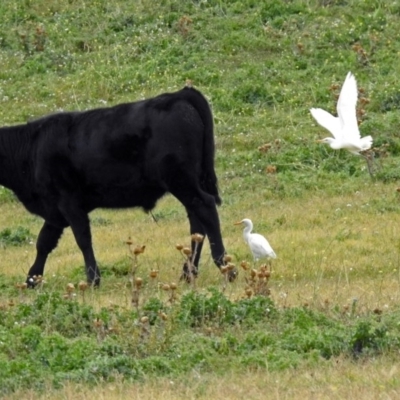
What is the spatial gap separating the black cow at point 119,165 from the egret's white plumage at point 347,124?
353 centimetres

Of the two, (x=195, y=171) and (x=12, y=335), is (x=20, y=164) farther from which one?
(x=12, y=335)

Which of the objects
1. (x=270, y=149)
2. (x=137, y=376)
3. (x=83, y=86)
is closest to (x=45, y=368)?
(x=137, y=376)

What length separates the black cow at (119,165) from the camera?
1165 cm

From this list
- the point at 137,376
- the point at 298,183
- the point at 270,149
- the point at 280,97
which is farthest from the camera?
the point at 280,97

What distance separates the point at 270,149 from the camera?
17344mm

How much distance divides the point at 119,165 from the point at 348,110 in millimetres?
4395

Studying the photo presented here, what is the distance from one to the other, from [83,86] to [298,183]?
6.77m

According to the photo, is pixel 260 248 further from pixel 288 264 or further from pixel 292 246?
pixel 292 246

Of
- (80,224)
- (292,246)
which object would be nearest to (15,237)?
(80,224)

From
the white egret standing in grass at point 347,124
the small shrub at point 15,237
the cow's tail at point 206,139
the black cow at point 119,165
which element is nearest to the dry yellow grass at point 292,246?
the small shrub at point 15,237

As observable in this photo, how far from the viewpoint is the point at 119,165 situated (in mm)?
11891

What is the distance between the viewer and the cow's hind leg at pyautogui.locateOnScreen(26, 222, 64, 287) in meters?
12.3

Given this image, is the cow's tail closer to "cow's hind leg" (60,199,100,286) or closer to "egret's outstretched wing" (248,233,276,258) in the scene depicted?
"egret's outstretched wing" (248,233,276,258)

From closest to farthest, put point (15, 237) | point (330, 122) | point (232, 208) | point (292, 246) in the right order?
point (292, 246), point (15, 237), point (330, 122), point (232, 208)
